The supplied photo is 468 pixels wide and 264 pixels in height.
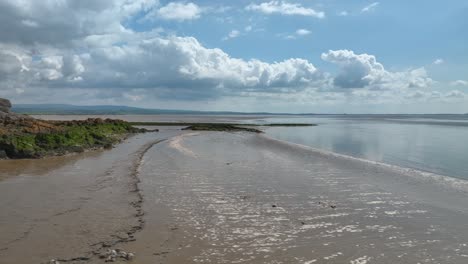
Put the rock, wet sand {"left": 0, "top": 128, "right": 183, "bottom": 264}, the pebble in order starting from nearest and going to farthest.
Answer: the pebble
wet sand {"left": 0, "top": 128, "right": 183, "bottom": 264}
the rock

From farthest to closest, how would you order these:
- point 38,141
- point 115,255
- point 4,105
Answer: point 4,105, point 38,141, point 115,255

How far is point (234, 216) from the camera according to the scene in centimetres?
980

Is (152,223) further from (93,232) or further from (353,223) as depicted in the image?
(353,223)

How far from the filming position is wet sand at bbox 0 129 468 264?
285 inches

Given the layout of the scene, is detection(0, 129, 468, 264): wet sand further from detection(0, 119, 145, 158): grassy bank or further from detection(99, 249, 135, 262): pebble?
detection(0, 119, 145, 158): grassy bank

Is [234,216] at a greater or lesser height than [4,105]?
lesser

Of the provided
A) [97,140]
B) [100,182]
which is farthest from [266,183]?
[97,140]

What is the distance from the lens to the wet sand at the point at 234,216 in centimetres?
724

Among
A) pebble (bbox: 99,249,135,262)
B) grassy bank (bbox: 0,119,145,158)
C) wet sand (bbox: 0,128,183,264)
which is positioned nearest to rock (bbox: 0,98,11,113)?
grassy bank (bbox: 0,119,145,158)

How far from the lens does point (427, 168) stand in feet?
63.3

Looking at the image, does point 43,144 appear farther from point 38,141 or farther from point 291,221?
point 291,221

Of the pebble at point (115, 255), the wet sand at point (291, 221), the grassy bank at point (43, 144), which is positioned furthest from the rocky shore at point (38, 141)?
the pebble at point (115, 255)

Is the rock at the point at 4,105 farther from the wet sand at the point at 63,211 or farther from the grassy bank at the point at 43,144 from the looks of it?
the wet sand at the point at 63,211

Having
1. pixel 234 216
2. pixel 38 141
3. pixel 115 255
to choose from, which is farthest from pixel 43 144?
pixel 115 255
